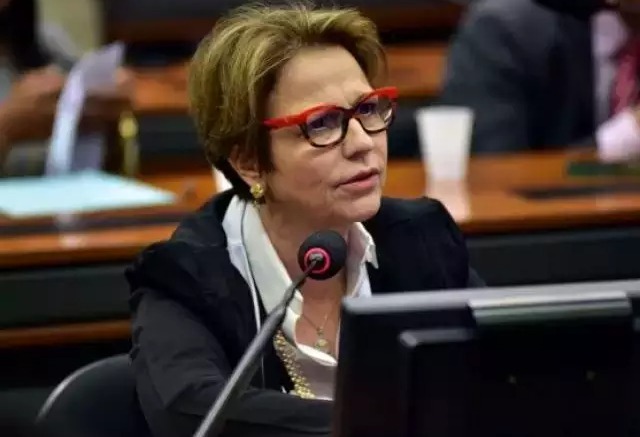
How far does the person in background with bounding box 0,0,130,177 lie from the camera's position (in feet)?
8.55

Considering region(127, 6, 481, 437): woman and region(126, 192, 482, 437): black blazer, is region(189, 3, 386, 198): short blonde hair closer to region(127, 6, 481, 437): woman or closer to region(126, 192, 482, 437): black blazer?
region(127, 6, 481, 437): woman

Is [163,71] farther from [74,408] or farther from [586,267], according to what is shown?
[74,408]

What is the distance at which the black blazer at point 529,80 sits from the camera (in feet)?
9.83

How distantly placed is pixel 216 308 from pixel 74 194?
106 centimetres


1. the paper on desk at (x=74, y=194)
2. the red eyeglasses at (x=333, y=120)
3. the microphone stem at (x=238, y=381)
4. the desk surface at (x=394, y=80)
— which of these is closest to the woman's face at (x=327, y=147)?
the red eyeglasses at (x=333, y=120)

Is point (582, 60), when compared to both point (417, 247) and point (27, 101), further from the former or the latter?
point (417, 247)

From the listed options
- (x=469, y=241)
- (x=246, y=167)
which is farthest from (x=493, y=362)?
(x=469, y=241)

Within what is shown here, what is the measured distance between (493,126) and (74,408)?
5.47 ft

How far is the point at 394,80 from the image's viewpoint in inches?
134

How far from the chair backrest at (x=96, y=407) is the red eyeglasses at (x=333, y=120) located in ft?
1.16

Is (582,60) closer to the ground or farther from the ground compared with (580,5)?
closer to the ground

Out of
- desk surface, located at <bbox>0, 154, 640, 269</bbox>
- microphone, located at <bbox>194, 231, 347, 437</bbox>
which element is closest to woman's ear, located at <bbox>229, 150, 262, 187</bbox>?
microphone, located at <bbox>194, 231, 347, 437</bbox>

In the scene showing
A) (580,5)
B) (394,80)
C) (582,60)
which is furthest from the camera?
(394,80)

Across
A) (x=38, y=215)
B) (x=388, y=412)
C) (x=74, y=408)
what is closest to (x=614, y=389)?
(x=388, y=412)
